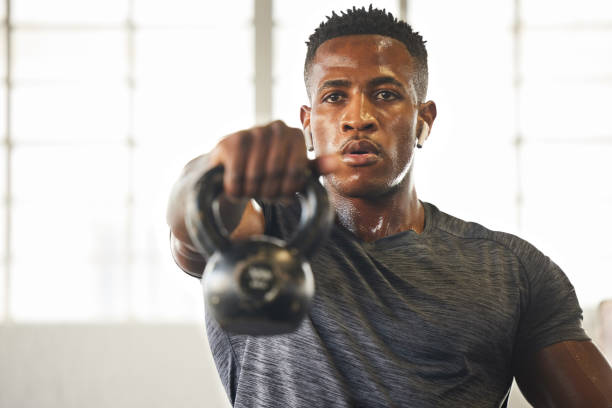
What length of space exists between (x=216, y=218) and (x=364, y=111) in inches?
20.9

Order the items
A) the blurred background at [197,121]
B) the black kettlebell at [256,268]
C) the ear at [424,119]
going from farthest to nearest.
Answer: the blurred background at [197,121], the ear at [424,119], the black kettlebell at [256,268]

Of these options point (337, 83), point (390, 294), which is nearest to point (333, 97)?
point (337, 83)

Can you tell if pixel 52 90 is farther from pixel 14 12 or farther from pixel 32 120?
pixel 14 12

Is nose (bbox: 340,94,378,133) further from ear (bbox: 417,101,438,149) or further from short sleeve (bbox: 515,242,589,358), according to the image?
short sleeve (bbox: 515,242,589,358)

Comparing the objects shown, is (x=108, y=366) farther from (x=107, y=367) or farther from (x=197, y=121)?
(x=197, y=121)

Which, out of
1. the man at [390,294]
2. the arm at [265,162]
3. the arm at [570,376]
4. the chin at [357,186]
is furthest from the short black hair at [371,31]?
the arm at [265,162]

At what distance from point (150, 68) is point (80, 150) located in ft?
1.56

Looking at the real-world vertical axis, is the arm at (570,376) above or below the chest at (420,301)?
below

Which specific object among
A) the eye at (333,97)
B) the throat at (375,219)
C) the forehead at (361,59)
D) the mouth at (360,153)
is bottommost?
the throat at (375,219)

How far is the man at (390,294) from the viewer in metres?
0.87

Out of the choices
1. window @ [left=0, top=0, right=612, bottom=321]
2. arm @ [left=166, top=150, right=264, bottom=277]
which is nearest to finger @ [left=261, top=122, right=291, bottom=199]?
arm @ [left=166, top=150, right=264, bottom=277]

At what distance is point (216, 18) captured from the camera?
280 cm

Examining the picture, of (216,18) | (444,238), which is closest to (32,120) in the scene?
(216,18)

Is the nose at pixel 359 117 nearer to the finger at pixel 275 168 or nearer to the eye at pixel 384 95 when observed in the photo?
the eye at pixel 384 95
